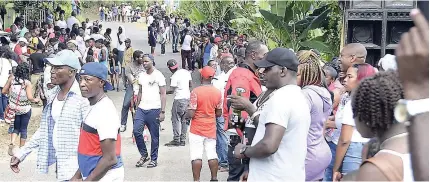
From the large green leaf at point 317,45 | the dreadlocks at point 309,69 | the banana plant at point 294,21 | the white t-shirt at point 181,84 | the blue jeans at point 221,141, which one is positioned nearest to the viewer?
the dreadlocks at point 309,69

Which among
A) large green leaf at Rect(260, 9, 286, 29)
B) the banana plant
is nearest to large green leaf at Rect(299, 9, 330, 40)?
the banana plant

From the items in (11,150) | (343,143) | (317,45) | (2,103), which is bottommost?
(11,150)

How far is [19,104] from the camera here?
10.3 m

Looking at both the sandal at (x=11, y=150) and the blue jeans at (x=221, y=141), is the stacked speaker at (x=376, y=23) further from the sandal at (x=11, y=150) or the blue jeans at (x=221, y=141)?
→ the sandal at (x=11, y=150)

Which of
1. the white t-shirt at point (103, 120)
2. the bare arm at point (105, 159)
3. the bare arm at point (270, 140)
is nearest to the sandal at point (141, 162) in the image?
the white t-shirt at point (103, 120)

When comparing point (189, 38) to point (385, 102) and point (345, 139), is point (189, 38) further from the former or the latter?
point (385, 102)

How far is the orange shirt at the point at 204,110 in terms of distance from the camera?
28.0ft

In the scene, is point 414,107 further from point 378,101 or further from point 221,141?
point 221,141

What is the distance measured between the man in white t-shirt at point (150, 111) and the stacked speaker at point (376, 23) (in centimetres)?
287

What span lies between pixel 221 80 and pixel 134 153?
2.09 metres

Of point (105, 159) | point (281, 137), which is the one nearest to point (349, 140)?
point (281, 137)

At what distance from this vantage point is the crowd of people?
2.76 meters

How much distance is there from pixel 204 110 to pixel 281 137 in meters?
4.31

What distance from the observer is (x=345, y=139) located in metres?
5.32
